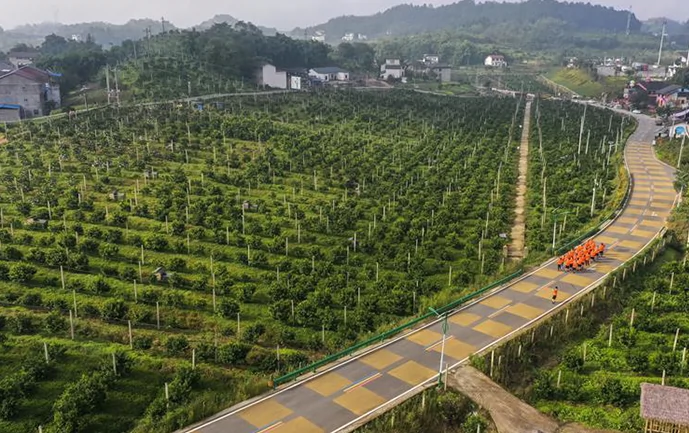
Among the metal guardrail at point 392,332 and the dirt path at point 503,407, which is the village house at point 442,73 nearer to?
the metal guardrail at point 392,332

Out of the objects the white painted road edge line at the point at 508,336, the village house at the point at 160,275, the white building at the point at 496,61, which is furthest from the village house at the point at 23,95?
the white building at the point at 496,61

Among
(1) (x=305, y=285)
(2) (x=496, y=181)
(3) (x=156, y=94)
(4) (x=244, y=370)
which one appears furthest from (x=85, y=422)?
(3) (x=156, y=94)

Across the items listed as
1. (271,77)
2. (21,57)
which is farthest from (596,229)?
(21,57)

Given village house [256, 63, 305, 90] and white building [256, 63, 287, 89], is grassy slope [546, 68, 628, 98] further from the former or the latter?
white building [256, 63, 287, 89]

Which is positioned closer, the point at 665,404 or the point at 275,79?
the point at 665,404

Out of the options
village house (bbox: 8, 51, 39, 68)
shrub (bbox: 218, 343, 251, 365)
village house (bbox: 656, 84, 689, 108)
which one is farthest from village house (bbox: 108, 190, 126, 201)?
village house (bbox: 8, 51, 39, 68)

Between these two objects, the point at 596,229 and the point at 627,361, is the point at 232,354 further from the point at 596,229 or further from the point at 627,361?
the point at 596,229

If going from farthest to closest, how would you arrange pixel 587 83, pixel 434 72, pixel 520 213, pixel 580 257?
pixel 434 72, pixel 587 83, pixel 520 213, pixel 580 257
